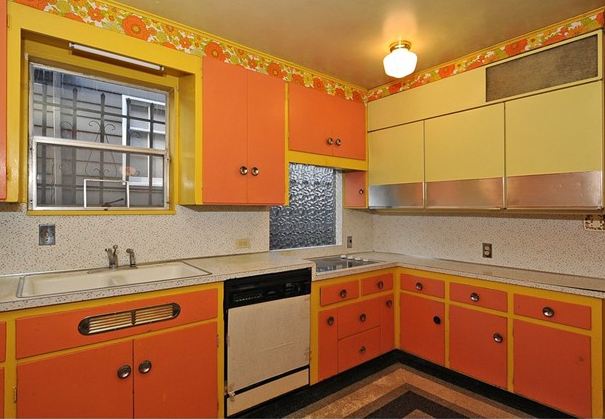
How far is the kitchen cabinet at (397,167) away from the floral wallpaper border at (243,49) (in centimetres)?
47

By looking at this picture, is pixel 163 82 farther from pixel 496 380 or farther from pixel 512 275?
pixel 496 380

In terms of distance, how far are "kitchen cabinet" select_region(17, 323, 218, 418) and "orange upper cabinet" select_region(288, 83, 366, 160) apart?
159cm

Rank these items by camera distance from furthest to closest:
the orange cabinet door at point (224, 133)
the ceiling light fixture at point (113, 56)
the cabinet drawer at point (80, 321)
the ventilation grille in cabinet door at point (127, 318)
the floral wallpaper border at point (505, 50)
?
the orange cabinet door at point (224, 133) → the floral wallpaper border at point (505, 50) → the ceiling light fixture at point (113, 56) → the ventilation grille in cabinet door at point (127, 318) → the cabinet drawer at point (80, 321)

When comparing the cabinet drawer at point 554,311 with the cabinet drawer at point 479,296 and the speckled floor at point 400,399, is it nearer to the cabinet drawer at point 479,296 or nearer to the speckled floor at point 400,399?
the cabinet drawer at point 479,296

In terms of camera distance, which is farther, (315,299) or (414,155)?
(414,155)

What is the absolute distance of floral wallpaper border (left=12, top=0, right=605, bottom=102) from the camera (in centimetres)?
196

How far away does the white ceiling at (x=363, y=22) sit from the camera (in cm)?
199

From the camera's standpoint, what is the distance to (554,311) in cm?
206

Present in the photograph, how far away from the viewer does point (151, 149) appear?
7.82ft

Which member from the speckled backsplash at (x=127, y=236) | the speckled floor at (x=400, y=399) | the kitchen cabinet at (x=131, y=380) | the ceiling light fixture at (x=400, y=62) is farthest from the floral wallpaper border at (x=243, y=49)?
the speckled floor at (x=400, y=399)

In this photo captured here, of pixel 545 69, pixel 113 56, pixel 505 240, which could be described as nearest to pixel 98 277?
pixel 113 56

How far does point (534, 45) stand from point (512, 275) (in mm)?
1565

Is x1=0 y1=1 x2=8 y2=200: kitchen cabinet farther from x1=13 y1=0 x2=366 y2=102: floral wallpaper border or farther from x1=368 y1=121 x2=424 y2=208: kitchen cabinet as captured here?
x1=368 y1=121 x2=424 y2=208: kitchen cabinet

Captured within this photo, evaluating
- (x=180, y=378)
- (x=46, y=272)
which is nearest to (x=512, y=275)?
(x=180, y=378)
